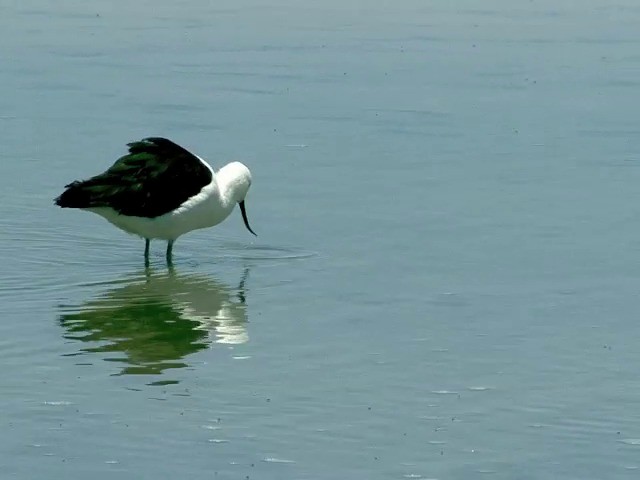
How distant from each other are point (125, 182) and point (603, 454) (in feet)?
17.6

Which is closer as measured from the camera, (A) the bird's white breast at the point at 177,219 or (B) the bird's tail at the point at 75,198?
(B) the bird's tail at the point at 75,198

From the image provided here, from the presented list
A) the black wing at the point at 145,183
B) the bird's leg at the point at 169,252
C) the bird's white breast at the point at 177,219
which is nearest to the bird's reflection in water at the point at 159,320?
the bird's leg at the point at 169,252

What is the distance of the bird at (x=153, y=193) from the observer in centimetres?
1234

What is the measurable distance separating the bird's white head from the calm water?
372 mm

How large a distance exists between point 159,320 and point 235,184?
2.45 meters

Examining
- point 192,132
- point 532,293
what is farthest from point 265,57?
point 532,293

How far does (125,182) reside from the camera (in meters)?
12.5

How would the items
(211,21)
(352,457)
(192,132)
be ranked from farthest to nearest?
1. (211,21)
2. (192,132)
3. (352,457)

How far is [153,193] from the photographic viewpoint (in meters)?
12.5

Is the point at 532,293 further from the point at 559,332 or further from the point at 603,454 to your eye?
the point at 603,454

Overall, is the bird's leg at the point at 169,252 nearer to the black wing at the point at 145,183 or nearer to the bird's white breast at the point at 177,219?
the bird's white breast at the point at 177,219

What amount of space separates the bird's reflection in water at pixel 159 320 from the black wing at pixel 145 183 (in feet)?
1.88

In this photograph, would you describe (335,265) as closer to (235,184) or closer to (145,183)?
(235,184)

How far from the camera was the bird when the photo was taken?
1234 centimetres
